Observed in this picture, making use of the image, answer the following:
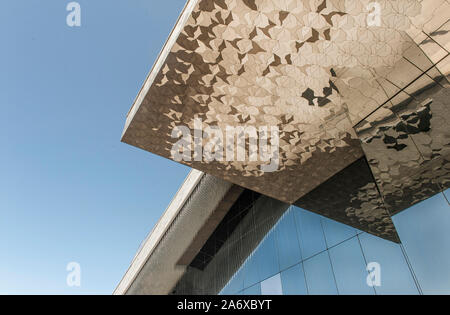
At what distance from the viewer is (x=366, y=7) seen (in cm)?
508

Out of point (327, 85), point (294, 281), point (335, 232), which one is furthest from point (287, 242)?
point (327, 85)

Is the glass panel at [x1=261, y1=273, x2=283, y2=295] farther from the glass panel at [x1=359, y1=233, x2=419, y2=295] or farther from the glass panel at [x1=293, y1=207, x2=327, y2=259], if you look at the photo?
the glass panel at [x1=359, y1=233, x2=419, y2=295]

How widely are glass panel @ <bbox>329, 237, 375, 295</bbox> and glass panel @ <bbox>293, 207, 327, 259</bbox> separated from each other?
0.57 meters

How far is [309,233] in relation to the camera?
8.76m

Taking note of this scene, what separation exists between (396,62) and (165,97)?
16.3ft

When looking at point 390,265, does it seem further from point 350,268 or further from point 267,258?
point 267,258

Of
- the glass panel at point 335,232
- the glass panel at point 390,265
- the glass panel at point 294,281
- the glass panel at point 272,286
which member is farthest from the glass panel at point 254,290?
the glass panel at point 390,265

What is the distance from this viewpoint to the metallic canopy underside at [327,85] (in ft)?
17.2

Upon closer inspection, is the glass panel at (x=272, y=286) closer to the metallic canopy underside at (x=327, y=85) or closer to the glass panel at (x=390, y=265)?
the metallic canopy underside at (x=327, y=85)

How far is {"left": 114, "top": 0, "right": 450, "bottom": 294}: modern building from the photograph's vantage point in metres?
5.28

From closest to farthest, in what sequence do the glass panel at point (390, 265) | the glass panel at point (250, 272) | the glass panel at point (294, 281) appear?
1. the glass panel at point (390, 265)
2. the glass panel at point (294, 281)
3. the glass panel at point (250, 272)

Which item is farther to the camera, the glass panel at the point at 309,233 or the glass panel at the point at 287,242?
the glass panel at the point at 287,242

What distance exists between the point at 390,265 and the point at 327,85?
4134 millimetres

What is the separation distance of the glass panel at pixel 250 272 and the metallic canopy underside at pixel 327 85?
12.6 feet
